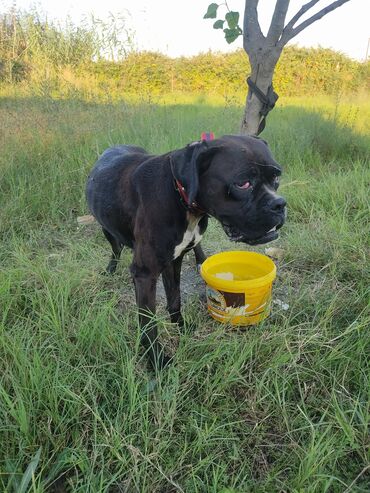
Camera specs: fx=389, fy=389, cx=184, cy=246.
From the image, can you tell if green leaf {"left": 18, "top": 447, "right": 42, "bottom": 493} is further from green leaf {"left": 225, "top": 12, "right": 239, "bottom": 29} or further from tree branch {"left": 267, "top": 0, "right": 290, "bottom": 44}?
tree branch {"left": 267, "top": 0, "right": 290, "bottom": 44}

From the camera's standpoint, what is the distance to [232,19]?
2.24 metres

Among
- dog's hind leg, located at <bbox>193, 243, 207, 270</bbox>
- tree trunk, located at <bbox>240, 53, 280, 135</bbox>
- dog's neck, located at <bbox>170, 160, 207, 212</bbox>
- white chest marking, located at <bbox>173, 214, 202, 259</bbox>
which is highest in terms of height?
tree trunk, located at <bbox>240, 53, 280, 135</bbox>

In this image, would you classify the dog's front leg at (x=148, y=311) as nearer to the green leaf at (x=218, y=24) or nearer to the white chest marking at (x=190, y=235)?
the white chest marking at (x=190, y=235)

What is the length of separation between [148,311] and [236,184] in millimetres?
795

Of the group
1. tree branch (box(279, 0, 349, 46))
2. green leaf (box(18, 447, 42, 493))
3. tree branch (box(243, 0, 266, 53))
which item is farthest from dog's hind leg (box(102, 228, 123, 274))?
tree branch (box(279, 0, 349, 46))

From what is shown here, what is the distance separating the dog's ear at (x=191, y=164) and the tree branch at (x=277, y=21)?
4.03 ft

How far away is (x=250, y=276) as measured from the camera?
2.73 m

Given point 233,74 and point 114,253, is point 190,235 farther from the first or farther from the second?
point 233,74

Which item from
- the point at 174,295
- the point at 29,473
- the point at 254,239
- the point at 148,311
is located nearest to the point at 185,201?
the point at 254,239

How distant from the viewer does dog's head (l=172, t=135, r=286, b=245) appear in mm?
1757

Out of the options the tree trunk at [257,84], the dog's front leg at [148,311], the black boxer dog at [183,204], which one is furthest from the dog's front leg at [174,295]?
the tree trunk at [257,84]

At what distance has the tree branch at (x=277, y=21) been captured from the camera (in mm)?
2439

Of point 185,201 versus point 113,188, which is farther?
point 113,188

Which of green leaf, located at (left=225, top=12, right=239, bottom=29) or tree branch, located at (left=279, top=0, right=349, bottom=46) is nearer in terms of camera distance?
green leaf, located at (left=225, top=12, right=239, bottom=29)
